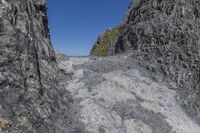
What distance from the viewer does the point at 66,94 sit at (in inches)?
886

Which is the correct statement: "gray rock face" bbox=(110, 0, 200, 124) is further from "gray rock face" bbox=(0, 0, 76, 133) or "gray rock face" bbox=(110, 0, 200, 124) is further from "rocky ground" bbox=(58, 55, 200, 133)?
"gray rock face" bbox=(0, 0, 76, 133)

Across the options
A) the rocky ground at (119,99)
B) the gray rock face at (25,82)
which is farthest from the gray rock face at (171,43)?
the gray rock face at (25,82)

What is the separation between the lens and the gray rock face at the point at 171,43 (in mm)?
27031

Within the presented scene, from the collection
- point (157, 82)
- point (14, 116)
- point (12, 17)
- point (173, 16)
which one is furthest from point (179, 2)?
point (14, 116)

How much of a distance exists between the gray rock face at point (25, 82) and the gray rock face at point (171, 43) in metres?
7.97

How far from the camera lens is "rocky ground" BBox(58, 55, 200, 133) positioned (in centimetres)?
2130

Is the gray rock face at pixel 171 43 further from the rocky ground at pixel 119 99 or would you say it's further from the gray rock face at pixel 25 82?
the gray rock face at pixel 25 82

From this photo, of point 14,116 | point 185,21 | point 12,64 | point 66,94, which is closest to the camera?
point 14,116

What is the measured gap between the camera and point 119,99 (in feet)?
76.9

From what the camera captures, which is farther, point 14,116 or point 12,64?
point 12,64

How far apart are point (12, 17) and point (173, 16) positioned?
14.7 meters

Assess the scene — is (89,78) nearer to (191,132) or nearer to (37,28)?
(37,28)

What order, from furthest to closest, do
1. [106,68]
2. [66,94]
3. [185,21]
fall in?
1. [185,21]
2. [106,68]
3. [66,94]

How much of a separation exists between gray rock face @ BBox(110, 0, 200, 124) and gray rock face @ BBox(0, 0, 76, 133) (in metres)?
7.97
